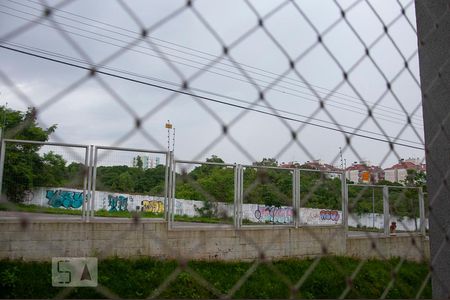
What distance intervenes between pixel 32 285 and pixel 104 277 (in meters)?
0.69

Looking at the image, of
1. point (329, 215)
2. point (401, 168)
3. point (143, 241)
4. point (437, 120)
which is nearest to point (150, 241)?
point (143, 241)

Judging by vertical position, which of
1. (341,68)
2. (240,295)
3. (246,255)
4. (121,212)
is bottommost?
(240,295)

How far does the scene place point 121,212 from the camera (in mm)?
4453

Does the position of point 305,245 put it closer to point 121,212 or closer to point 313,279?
point 313,279

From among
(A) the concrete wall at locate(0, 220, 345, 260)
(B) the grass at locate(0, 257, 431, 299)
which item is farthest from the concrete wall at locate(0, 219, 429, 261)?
(B) the grass at locate(0, 257, 431, 299)

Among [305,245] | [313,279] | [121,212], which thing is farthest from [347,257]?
[121,212]

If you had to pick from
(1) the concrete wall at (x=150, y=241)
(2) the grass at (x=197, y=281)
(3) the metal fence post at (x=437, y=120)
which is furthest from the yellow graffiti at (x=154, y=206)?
(3) the metal fence post at (x=437, y=120)

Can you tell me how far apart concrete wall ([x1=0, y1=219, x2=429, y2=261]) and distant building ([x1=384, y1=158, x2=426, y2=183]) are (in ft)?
6.98

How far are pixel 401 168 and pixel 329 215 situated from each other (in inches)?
207

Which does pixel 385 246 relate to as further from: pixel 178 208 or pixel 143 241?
pixel 143 241

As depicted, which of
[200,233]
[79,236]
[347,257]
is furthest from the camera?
[347,257]

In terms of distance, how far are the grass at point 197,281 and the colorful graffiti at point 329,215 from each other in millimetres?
648

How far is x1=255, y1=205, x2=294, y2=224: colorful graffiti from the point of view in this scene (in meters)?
5.96

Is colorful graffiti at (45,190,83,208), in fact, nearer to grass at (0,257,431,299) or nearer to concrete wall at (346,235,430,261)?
grass at (0,257,431,299)
